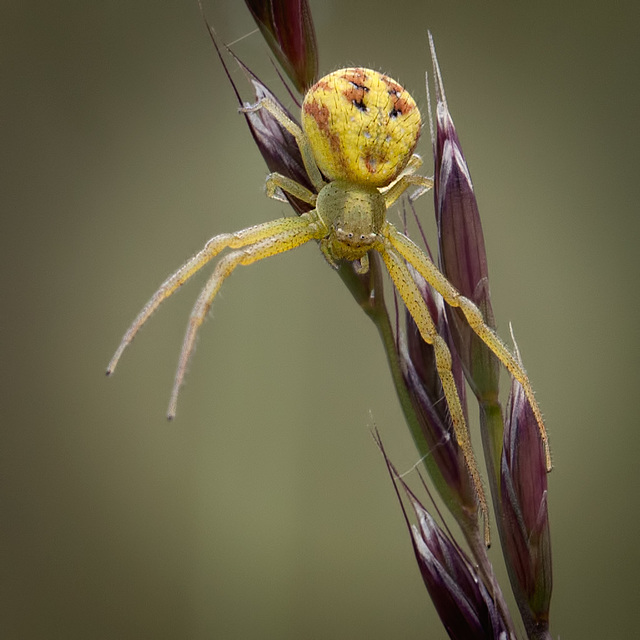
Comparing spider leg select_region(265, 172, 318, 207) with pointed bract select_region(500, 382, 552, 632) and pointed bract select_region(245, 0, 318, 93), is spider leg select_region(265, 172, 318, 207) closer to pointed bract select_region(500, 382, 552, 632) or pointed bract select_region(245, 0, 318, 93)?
pointed bract select_region(245, 0, 318, 93)

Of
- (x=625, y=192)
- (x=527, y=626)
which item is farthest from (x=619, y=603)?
(x=527, y=626)

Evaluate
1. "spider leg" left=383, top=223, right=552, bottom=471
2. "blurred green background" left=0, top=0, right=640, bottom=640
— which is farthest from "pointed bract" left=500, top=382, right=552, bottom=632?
"blurred green background" left=0, top=0, right=640, bottom=640

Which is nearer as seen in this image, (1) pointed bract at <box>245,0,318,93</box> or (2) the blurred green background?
(1) pointed bract at <box>245,0,318,93</box>

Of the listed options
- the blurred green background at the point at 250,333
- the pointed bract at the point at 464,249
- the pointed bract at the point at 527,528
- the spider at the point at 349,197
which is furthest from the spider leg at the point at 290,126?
the blurred green background at the point at 250,333

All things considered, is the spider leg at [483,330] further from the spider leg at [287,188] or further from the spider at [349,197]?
the spider leg at [287,188]

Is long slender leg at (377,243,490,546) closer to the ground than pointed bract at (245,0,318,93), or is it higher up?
closer to the ground

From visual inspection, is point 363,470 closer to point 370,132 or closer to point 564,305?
point 564,305
